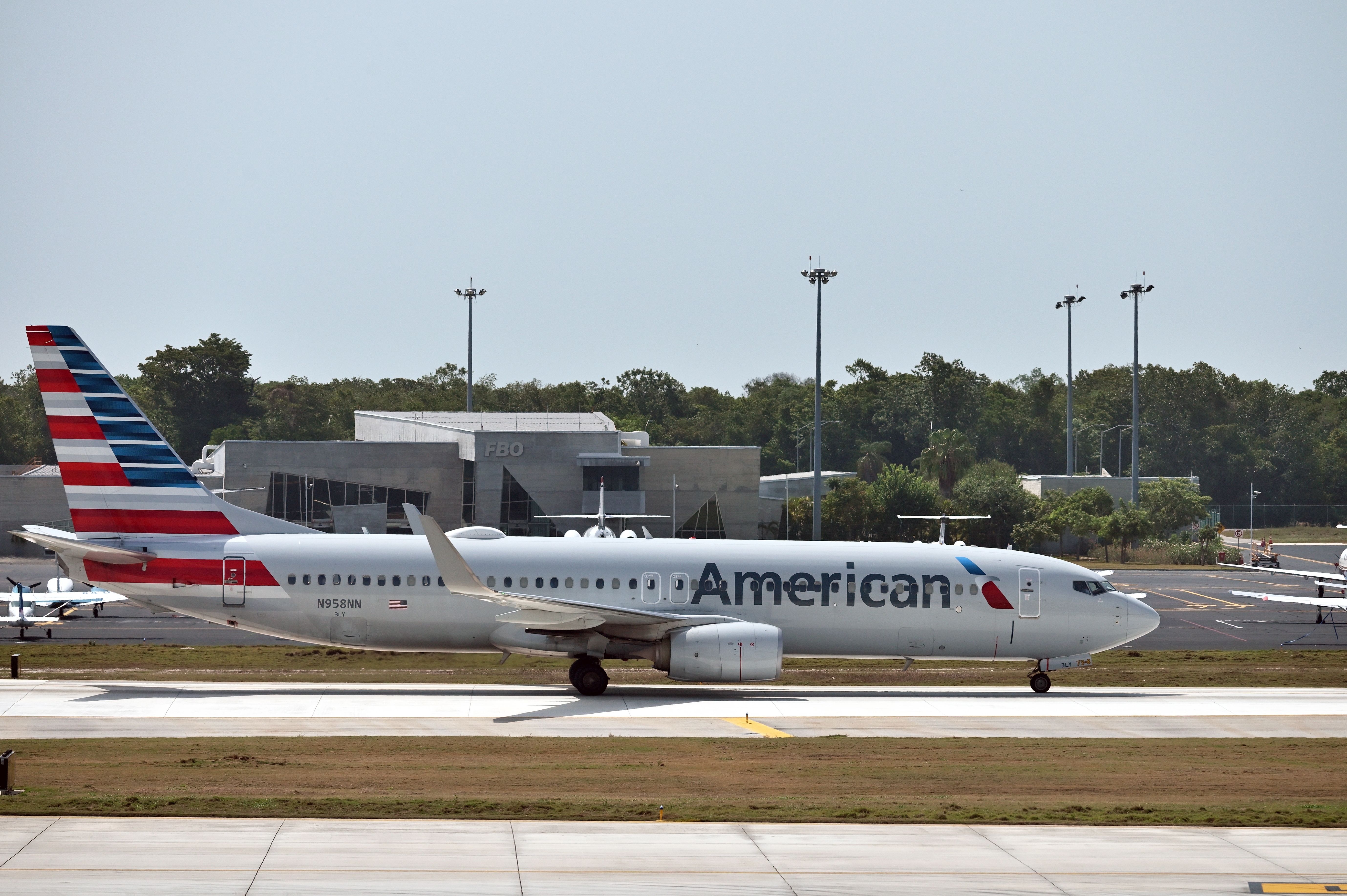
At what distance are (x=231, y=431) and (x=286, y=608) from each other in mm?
112664

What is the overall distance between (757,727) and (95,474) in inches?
673

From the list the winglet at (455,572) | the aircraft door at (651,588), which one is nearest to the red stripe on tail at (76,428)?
the winglet at (455,572)

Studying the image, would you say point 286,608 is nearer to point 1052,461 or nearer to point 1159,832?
point 1159,832

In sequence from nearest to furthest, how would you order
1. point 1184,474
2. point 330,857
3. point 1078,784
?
point 330,857
point 1078,784
point 1184,474

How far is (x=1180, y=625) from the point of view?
48.6 m

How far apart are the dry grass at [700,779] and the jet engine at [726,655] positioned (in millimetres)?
5267

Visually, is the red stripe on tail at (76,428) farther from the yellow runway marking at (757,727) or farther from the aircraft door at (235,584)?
the yellow runway marking at (757,727)

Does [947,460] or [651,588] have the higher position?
[947,460]

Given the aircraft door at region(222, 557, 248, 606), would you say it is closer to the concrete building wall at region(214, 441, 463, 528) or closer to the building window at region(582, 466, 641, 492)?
Result: the concrete building wall at region(214, 441, 463, 528)

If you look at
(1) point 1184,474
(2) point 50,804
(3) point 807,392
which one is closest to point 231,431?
(3) point 807,392

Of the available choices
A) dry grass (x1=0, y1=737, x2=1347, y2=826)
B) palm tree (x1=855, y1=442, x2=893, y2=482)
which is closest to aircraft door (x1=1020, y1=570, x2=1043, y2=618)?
dry grass (x1=0, y1=737, x2=1347, y2=826)

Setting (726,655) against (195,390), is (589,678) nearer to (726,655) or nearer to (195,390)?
(726,655)

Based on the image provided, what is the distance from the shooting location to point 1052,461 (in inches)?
6220

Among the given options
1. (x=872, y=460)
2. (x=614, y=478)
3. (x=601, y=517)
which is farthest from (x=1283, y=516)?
(x=601, y=517)
